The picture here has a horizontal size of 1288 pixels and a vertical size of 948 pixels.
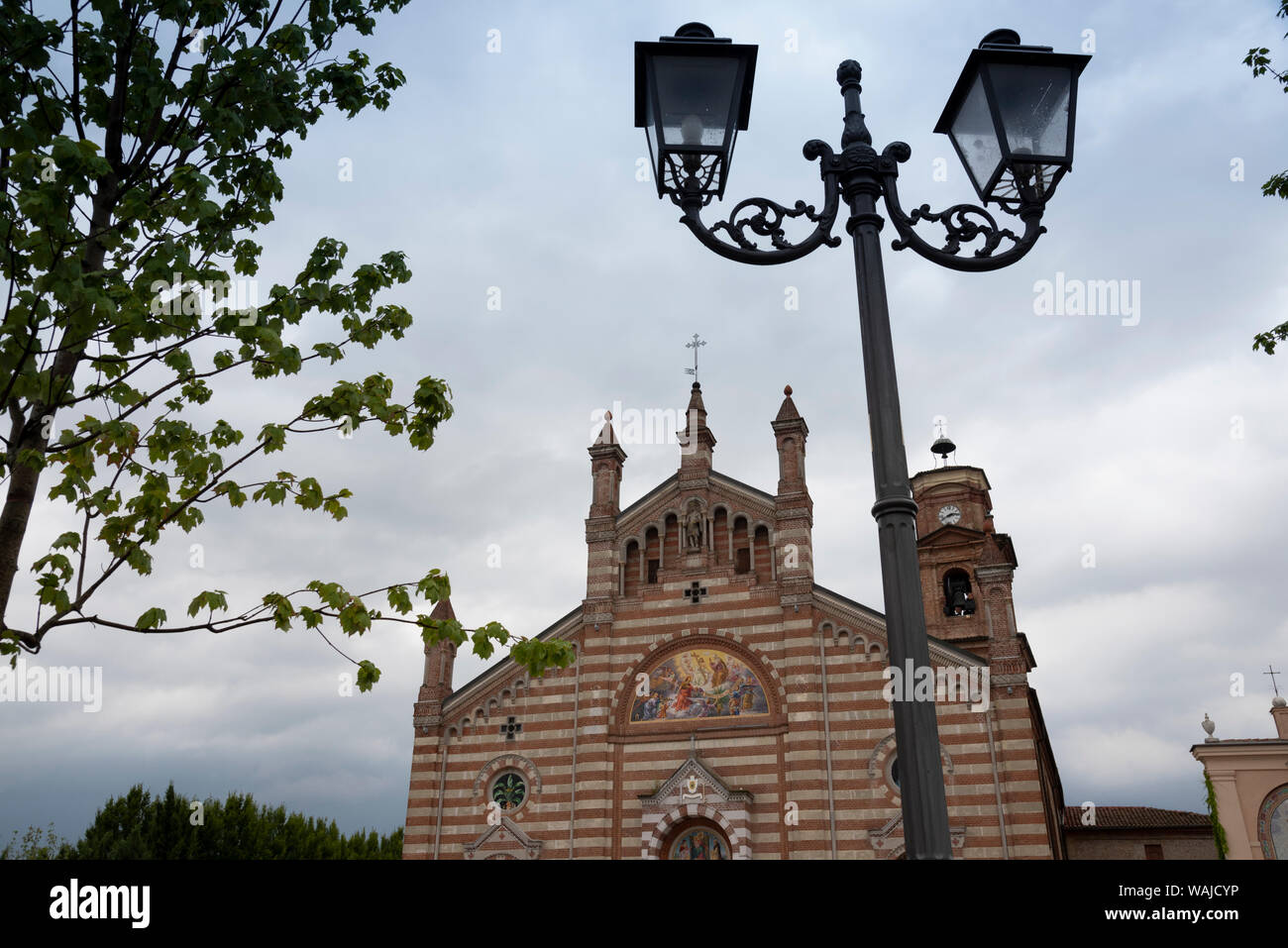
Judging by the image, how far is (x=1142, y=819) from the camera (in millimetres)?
39188

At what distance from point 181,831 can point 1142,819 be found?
133 feet

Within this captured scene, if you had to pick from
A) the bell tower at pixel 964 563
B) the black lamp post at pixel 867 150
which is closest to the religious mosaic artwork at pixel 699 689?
the bell tower at pixel 964 563

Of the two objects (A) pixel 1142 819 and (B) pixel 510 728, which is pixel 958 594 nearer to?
(A) pixel 1142 819

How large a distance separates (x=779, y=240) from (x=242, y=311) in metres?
4.91

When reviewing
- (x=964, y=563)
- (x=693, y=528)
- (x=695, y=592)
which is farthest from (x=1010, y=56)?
(x=964, y=563)

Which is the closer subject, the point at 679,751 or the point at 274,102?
the point at 274,102

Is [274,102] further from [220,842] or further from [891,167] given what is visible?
[220,842]

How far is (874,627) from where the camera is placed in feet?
90.2

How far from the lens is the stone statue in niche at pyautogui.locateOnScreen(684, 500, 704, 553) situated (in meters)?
30.7

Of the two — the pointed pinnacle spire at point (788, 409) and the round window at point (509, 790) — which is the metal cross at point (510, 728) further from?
the pointed pinnacle spire at point (788, 409)

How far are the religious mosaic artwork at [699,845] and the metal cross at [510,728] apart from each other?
605 centimetres

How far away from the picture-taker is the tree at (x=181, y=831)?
36.6m

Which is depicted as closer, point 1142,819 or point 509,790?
point 509,790
